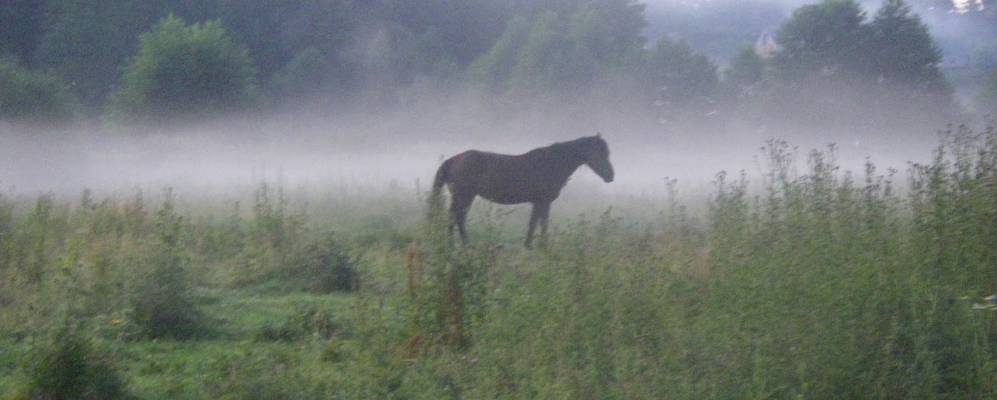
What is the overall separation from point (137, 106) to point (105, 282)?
84.8ft

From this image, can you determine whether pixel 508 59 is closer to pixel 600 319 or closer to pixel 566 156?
pixel 566 156

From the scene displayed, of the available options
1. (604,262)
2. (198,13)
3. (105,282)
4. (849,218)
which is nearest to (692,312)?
(604,262)

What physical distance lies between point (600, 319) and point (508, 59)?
34.6m

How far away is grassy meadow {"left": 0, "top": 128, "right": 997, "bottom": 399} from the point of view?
588 centimetres

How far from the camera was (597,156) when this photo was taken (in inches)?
577

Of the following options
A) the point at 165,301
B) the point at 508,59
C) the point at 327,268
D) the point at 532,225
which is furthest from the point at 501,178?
the point at 508,59

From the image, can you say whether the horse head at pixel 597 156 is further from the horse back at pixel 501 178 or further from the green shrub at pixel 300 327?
the green shrub at pixel 300 327

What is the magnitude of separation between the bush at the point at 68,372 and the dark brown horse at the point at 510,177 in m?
7.05

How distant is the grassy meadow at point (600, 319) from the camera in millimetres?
5883

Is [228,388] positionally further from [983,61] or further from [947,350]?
[983,61]

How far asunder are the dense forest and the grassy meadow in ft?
35.7

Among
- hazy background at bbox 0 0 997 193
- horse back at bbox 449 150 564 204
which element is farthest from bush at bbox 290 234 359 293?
hazy background at bbox 0 0 997 193

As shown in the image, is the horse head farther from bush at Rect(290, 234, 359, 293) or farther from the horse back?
bush at Rect(290, 234, 359, 293)

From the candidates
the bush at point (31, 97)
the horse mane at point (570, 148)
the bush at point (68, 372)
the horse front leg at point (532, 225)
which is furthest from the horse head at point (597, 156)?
the bush at point (31, 97)
